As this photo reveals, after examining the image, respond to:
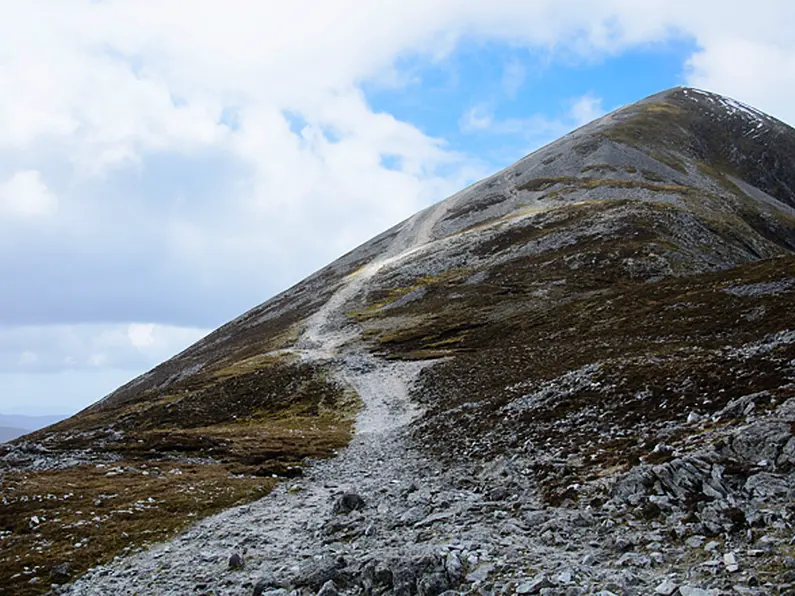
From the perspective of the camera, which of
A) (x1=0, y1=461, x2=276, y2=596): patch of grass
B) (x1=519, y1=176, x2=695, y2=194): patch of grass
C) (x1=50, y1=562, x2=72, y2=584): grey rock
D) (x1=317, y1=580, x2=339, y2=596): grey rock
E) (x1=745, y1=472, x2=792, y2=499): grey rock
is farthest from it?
(x1=519, y1=176, x2=695, y2=194): patch of grass

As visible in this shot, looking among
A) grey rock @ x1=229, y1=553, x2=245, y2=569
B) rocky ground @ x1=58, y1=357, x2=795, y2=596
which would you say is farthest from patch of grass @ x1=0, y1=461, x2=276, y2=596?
grey rock @ x1=229, y1=553, x2=245, y2=569

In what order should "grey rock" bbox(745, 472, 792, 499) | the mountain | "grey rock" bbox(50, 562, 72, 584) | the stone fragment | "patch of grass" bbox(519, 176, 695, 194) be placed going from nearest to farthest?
the stone fragment, "grey rock" bbox(745, 472, 792, 499), the mountain, "grey rock" bbox(50, 562, 72, 584), "patch of grass" bbox(519, 176, 695, 194)

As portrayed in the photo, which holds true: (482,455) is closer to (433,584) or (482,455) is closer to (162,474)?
(433,584)

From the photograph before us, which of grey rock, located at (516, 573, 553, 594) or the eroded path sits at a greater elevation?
the eroded path

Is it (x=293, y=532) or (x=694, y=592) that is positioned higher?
(x=293, y=532)

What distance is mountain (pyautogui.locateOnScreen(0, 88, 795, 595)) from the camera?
13812 millimetres

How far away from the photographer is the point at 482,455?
26609mm

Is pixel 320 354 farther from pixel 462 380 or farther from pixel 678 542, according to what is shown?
pixel 678 542

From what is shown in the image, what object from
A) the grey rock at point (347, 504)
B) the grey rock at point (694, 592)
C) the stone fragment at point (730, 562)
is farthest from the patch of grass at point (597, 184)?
the grey rock at point (694, 592)

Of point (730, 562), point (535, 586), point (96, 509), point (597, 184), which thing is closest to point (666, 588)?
point (730, 562)

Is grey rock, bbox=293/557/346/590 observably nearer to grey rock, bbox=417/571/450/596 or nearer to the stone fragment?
grey rock, bbox=417/571/450/596

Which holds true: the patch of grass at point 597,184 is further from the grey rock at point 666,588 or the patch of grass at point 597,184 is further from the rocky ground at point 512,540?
the grey rock at point 666,588

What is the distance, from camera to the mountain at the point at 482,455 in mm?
13812

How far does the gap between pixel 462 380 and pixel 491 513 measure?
1208 inches
